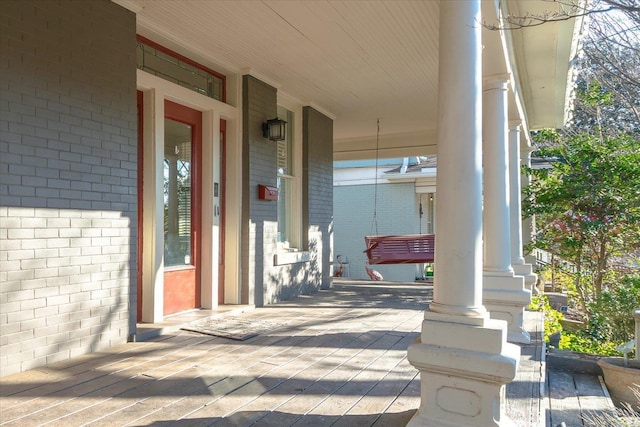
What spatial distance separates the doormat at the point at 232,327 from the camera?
373 cm

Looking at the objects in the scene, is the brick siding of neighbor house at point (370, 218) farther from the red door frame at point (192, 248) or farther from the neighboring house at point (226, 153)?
the red door frame at point (192, 248)

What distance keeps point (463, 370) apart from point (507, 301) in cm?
199

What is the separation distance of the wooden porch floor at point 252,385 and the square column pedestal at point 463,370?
295mm

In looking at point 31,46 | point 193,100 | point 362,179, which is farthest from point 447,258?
point 362,179

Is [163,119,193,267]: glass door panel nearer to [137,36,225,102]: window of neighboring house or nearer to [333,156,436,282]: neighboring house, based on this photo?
[137,36,225,102]: window of neighboring house

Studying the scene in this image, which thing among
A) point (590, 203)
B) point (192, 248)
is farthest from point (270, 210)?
point (590, 203)

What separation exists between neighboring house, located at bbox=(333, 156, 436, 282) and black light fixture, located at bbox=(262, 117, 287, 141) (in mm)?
6619

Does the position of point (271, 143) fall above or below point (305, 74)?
below

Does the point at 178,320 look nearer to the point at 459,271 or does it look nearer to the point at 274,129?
the point at 274,129

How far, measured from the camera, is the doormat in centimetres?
373

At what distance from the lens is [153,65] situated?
158 inches

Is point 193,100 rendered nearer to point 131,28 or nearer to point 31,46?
point 131,28

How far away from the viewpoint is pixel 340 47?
4.40 meters

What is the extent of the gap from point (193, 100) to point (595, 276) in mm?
6310
